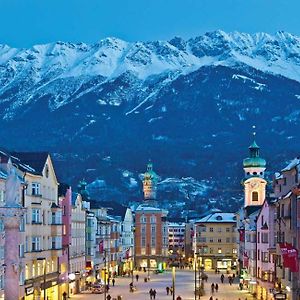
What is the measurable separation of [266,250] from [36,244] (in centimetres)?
2771

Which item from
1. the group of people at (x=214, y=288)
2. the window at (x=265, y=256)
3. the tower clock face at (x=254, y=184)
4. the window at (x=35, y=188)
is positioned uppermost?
the tower clock face at (x=254, y=184)

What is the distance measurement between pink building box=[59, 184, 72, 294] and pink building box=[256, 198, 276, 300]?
2057cm

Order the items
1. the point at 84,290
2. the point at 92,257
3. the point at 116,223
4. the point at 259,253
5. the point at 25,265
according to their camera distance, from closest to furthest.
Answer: the point at 25,265
the point at 259,253
the point at 84,290
the point at 92,257
the point at 116,223

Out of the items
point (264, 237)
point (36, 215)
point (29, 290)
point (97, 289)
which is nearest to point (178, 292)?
point (97, 289)

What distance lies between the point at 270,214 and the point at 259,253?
15.1 meters

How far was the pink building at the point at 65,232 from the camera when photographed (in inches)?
3837

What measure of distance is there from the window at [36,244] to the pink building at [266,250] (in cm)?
2165

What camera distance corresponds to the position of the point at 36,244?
83.3m

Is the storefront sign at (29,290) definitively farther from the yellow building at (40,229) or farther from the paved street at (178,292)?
the paved street at (178,292)

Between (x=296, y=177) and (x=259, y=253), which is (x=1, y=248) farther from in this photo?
(x=259, y=253)

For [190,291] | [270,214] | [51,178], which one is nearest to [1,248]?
[51,178]

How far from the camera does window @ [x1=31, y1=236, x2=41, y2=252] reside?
82356 millimetres

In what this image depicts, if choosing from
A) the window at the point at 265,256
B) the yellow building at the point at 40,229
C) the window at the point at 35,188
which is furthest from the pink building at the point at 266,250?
the window at the point at 35,188

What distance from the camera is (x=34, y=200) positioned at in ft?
269
